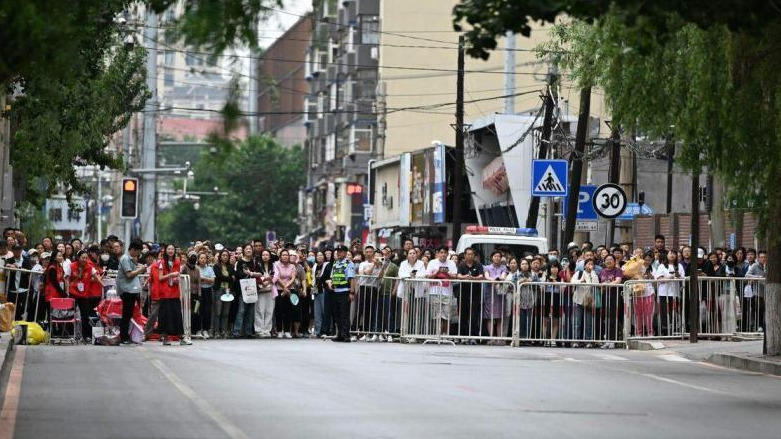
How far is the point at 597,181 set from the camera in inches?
1916

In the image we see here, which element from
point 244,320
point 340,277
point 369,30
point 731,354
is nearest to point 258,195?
point 369,30

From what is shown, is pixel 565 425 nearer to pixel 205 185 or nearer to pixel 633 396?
pixel 633 396

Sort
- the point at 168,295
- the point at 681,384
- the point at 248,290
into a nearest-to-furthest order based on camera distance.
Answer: the point at 681,384 → the point at 168,295 → the point at 248,290

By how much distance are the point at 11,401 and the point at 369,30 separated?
71810mm

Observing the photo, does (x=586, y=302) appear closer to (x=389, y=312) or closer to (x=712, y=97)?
(x=389, y=312)

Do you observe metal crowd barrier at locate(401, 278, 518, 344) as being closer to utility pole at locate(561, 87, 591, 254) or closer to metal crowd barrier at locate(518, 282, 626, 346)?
metal crowd barrier at locate(518, 282, 626, 346)

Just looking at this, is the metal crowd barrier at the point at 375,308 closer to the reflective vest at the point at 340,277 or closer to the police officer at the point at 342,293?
the police officer at the point at 342,293

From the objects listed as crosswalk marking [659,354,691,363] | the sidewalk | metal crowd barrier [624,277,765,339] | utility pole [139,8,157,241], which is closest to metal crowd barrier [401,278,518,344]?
metal crowd barrier [624,277,765,339]

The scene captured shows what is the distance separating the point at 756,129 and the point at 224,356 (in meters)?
7.85

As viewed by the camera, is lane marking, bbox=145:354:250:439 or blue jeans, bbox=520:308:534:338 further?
blue jeans, bbox=520:308:534:338

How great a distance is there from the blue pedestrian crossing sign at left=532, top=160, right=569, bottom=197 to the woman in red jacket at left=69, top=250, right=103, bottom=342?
969 cm

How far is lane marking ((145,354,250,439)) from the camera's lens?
501 inches

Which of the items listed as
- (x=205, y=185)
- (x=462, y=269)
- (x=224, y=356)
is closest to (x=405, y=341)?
(x=462, y=269)

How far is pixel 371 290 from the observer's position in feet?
97.0
